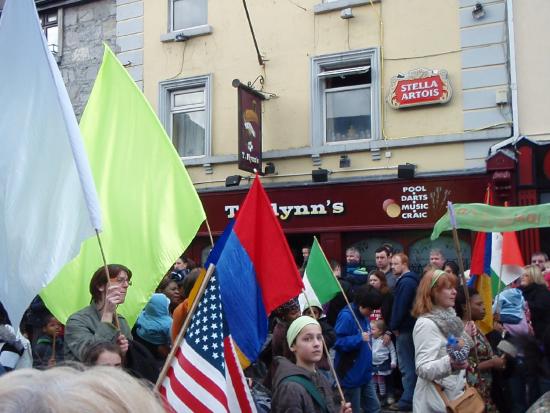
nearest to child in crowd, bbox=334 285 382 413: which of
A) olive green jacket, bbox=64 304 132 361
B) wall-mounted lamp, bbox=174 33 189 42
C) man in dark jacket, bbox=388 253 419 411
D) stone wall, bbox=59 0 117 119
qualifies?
man in dark jacket, bbox=388 253 419 411

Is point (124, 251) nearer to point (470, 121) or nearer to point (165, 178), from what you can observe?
point (165, 178)

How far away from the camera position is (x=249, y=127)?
40.8 ft

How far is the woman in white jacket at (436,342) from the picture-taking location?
186 inches

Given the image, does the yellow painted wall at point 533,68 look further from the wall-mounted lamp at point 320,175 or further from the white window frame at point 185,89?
the white window frame at point 185,89

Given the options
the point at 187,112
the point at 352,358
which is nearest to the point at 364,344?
the point at 352,358

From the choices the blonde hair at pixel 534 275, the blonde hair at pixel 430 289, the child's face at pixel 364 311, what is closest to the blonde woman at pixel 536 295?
the blonde hair at pixel 534 275

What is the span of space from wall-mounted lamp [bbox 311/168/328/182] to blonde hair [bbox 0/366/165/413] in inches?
440

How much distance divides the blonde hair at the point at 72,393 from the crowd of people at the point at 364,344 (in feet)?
4.39

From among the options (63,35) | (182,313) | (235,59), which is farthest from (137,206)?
(63,35)

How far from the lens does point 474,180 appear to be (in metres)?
11.3

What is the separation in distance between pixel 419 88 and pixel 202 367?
9036 millimetres

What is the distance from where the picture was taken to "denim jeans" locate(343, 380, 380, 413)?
6.76 metres

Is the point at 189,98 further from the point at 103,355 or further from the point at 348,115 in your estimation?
the point at 103,355

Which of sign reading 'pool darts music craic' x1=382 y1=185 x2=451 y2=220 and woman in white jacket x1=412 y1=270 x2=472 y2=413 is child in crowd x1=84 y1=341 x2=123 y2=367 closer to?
woman in white jacket x1=412 y1=270 x2=472 y2=413
